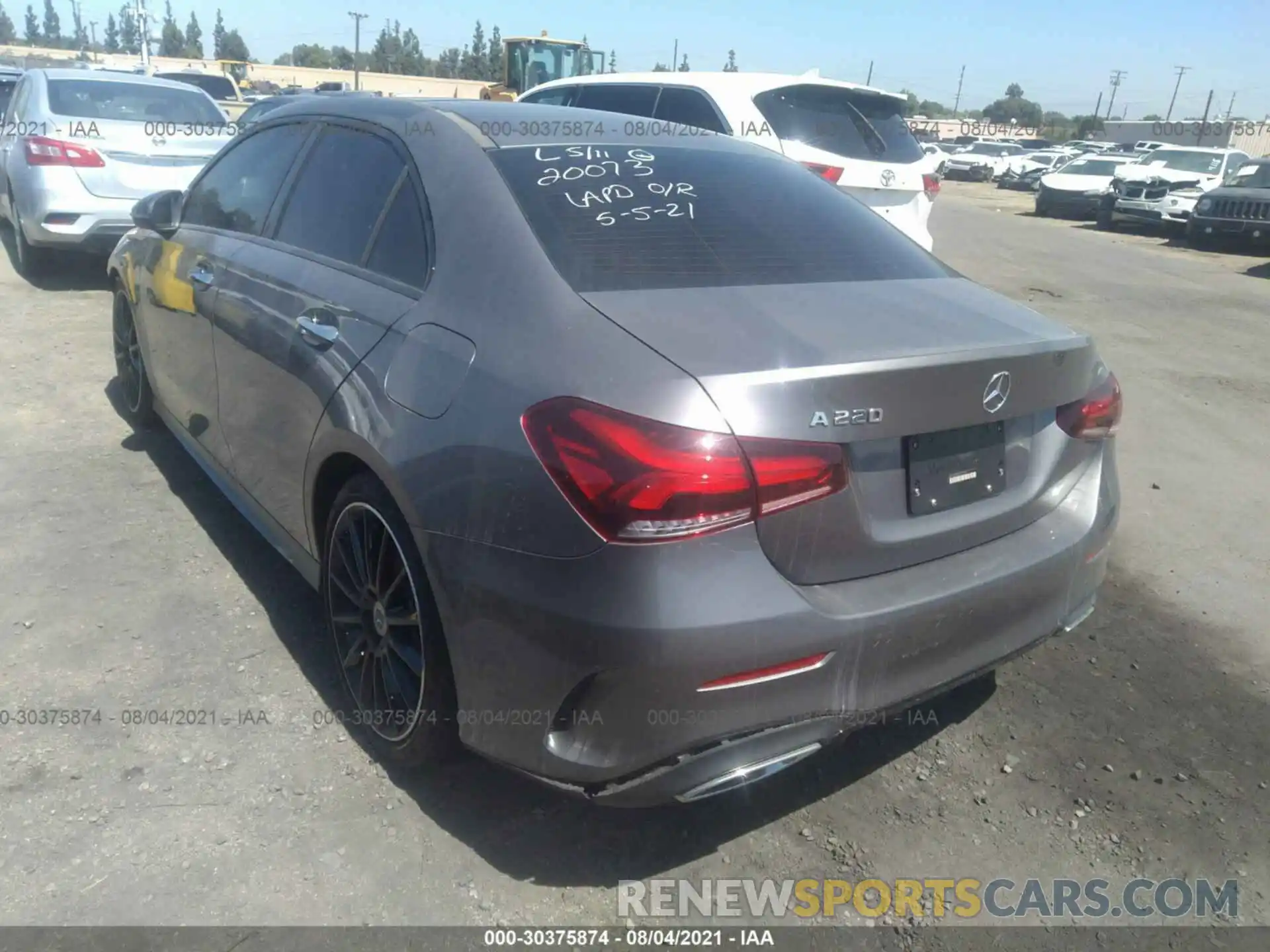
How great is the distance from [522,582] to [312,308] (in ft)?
4.45

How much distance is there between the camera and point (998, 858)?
8.61 feet

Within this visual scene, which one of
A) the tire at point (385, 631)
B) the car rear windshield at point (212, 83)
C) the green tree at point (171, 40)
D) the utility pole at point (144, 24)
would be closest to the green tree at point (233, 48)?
the green tree at point (171, 40)

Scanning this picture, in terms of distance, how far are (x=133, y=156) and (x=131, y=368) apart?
3.91 metres

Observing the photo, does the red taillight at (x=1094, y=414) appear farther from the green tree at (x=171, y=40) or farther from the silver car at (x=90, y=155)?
the green tree at (x=171, y=40)

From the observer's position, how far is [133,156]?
322 inches

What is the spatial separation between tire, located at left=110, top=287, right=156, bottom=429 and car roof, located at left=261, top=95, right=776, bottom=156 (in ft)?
6.25

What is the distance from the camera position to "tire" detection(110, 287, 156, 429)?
5000 mm

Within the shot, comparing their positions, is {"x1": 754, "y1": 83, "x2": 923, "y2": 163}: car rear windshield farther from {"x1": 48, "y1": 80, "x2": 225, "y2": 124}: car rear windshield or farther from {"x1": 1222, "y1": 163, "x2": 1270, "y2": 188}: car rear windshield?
{"x1": 1222, "y1": 163, "x2": 1270, "y2": 188}: car rear windshield

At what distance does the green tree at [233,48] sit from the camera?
112500 mm

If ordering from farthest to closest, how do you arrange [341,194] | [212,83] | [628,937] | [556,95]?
1. [212,83]
2. [556,95]
3. [341,194]
4. [628,937]

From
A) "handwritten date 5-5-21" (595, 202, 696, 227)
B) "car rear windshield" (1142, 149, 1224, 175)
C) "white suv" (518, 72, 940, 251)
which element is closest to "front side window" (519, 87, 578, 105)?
"white suv" (518, 72, 940, 251)

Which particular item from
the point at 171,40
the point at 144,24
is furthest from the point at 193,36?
the point at 144,24

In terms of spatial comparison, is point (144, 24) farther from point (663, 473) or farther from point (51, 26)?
point (51, 26)

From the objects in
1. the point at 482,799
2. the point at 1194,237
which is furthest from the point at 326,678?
the point at 1194,237
